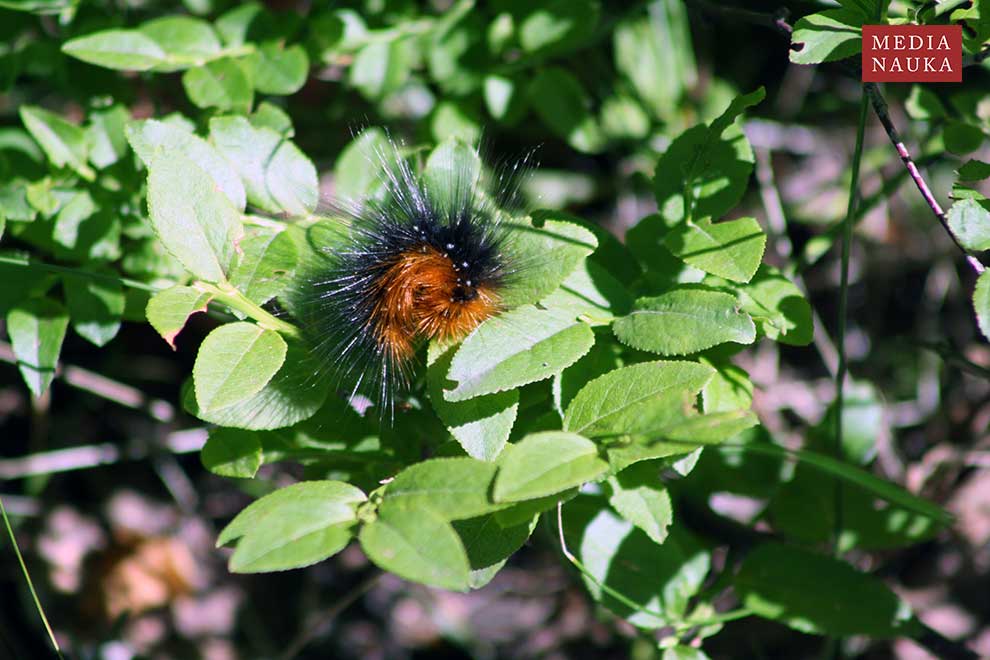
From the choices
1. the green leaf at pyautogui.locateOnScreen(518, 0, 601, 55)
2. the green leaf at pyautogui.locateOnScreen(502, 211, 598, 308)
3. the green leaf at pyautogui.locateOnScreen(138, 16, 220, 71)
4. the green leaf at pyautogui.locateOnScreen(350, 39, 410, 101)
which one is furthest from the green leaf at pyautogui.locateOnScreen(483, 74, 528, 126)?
the green leaf at pyautogui.locateOnScreen(502, 211, 598, 308)

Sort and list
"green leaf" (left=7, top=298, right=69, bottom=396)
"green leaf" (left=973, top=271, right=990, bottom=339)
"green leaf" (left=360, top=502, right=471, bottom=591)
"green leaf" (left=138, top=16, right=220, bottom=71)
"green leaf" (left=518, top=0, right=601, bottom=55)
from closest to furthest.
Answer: "green leaf" (left=360, top=502, right=471, bottom=591)
"green leaf" (left=973, top=271, right=990, bottom=339)
"green leaf" (left=7, top=298, right=69, bottom=396)
"green leaf" (left=138, top=16, right=220, bottom=71)
"green leaf" (left=518, top=0, right=601, bottom=55)

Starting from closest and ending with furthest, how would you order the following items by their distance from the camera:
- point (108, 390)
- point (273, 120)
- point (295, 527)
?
point (295, 527), point (273, 120), point (108, 390)

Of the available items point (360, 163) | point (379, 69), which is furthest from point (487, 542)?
point (379, 69)

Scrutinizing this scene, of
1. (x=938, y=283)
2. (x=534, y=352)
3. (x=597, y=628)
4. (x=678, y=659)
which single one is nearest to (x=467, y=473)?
(x=534, y=352)

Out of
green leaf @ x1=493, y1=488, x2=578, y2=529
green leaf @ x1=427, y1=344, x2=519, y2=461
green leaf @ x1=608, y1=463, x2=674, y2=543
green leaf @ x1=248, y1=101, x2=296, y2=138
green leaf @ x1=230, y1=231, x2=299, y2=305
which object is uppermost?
green leaf @ x1=248, y1=101, x2=296, y2=138

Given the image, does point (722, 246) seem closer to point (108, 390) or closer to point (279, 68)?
point (279, 68)

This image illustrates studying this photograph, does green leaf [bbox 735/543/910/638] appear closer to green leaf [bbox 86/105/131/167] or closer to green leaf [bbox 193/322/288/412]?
green leaf [bbox 193/322/288/412]
